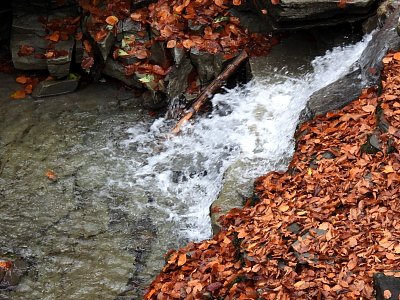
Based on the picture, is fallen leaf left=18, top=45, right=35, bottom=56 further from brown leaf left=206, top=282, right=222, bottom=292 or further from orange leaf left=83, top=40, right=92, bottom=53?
brown leaf left=206, top=282, right=222, bottom=292

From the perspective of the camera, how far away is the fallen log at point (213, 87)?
8789 mm

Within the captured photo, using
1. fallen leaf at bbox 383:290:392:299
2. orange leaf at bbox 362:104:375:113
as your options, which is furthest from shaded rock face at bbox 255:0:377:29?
fallen leaf at bbox 383:290:392:299

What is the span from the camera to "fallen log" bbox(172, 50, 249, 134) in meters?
8.79

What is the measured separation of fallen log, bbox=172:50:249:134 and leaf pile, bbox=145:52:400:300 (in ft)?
6.86

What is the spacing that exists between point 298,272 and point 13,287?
325 cm

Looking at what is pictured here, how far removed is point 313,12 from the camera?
7848mm

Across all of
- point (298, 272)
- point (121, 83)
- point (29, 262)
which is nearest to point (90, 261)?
point (29, 262)

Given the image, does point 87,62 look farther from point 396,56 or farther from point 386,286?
point 386,286

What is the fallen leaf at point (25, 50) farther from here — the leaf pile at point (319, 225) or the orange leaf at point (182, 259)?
the orange leaf at point (182, 259)

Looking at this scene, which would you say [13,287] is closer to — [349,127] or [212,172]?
[212,172]

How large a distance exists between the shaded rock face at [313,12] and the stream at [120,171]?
21.2 inches

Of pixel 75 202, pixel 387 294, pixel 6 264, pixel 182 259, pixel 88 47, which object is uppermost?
pixel 387 294

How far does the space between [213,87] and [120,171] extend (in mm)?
1905

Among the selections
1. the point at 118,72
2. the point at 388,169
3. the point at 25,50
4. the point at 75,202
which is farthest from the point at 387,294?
the point at 25,50
